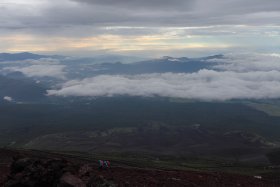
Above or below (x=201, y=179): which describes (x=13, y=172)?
above

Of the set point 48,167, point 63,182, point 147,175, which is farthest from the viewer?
point 147,175

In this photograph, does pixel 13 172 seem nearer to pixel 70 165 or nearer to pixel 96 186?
pixel 70 165

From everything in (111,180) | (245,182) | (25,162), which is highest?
(25,162)

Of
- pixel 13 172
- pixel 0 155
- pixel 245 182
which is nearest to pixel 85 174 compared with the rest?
pixel 13 172

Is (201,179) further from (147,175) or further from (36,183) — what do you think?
(36,183)

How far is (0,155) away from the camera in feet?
237

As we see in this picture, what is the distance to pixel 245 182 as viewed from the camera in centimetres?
4088

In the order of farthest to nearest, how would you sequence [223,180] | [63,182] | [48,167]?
[223,180]
[48,167]
[63,182]

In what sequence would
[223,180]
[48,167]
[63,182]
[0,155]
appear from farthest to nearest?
1. [0,155]
2. [223,180]
3. [48,167]
4. [63,182]

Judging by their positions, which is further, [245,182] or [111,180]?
[245,182]

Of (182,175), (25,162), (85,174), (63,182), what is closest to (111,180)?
(85,174)

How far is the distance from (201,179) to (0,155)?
5131 centimetres

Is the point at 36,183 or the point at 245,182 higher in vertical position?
the point at 36,183

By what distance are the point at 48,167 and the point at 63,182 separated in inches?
136
